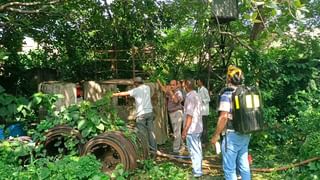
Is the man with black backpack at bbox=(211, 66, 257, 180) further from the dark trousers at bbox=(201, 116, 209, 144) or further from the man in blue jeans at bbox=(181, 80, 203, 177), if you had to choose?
the dark trousers at bbox=(201, 116, 209, 144)

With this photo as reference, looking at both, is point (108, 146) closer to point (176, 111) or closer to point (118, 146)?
point (118, 146)

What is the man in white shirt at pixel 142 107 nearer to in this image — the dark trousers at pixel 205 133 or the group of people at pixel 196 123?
the group of people at pixel 196 123

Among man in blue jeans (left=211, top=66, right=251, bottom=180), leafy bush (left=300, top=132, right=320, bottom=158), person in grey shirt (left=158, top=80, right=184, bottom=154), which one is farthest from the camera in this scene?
person in grey shirt (left=158, top=80, right=184, bottom=154)

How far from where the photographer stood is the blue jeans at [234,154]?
5.67m

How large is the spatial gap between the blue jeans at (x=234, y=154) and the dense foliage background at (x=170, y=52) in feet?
8.00

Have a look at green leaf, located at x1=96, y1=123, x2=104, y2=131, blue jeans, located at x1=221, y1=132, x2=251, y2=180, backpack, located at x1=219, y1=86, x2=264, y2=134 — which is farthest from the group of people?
green leaf, located at x1=96, y1=123, x2=104, y2=131

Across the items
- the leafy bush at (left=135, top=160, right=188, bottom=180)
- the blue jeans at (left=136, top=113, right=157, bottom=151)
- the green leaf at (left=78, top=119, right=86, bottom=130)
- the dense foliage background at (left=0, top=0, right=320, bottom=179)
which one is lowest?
the leafy bush at (left=135, top=160, right=188, bottom=180)

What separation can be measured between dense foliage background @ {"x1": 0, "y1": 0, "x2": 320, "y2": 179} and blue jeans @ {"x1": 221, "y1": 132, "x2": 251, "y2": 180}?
8.00 ft

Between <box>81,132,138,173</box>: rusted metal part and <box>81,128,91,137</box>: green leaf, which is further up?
<box>81,128,91,137</box>: green leaf

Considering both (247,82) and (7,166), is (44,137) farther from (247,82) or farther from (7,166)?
(247,82)

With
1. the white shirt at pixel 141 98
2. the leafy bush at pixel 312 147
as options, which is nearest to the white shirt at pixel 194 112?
the white shirt at pixel 141 98

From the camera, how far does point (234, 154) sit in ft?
18.8

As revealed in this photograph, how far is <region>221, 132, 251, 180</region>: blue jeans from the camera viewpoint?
5672 mm

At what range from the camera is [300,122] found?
835 centimetres
